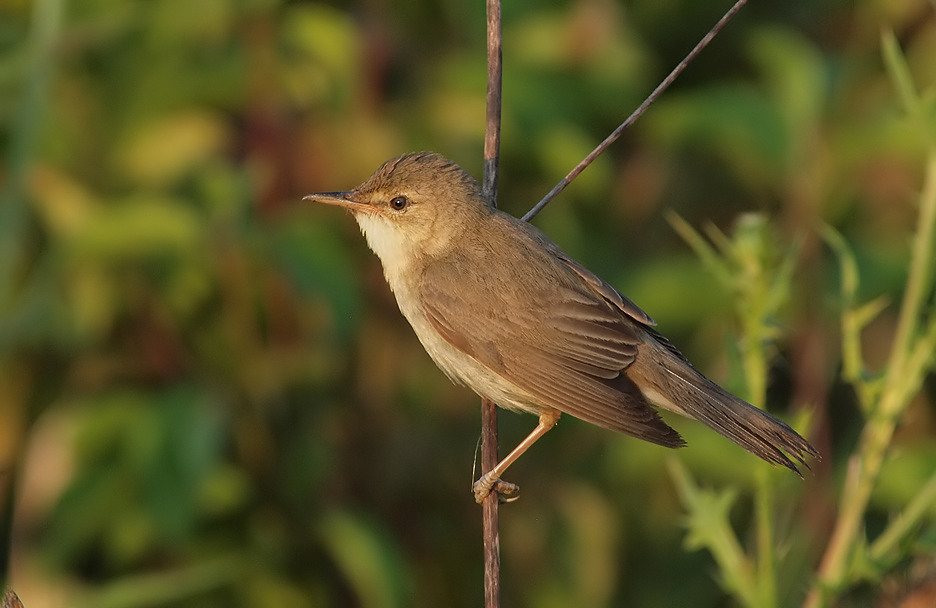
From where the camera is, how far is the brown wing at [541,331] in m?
3.50

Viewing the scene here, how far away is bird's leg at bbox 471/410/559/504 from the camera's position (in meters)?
3.40

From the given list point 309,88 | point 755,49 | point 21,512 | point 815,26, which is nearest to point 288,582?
point 21,512

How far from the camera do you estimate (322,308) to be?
4.62 meters

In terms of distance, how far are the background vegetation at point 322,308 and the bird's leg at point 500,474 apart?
0.76m

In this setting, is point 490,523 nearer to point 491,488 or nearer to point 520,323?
point 491,488

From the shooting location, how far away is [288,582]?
4.68m

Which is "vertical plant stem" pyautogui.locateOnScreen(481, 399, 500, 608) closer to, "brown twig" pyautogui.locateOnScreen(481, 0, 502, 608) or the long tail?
"brown twig" pyautogui.locateOnScreen(481, 0, 502, 608)

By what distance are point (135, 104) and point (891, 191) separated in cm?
302

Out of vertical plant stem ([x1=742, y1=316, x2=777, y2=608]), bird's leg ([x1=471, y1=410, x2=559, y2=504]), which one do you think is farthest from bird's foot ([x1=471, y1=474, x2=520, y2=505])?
vertical plant stem ([x1=742, y1=316, x2=777, y2=608])

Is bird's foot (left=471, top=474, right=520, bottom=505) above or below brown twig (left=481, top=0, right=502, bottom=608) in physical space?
below

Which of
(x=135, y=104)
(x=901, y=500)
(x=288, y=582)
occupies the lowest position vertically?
(x=288, y=582)

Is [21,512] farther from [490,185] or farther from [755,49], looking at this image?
[755,49]

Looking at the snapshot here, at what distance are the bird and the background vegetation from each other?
2.36 ft

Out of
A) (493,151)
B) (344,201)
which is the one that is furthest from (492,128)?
(344,201)
